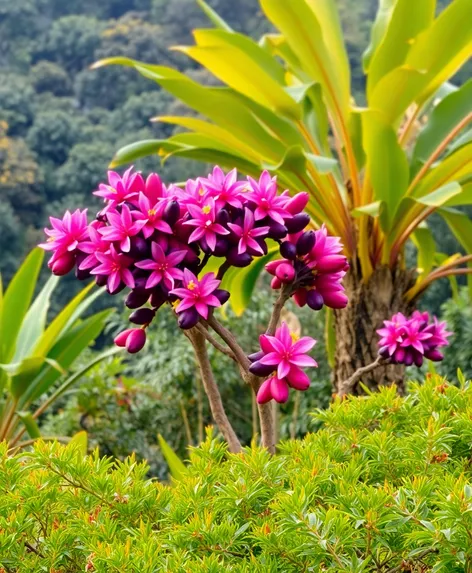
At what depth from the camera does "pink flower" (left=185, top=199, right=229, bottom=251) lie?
44.4 inches

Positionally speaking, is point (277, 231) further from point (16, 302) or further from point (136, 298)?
point (16, 302)

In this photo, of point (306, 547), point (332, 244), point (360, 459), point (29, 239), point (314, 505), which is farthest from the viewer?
point (29, 239)

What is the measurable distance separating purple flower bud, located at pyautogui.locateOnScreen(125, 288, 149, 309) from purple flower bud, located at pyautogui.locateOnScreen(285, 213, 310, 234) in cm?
23

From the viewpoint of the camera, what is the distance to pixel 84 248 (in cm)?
120

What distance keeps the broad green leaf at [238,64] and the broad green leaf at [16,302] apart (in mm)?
993

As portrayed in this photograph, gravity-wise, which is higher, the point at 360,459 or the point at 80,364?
the point at 360,459

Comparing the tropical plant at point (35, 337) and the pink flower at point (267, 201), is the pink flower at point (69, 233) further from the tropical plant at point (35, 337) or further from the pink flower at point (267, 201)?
the tropical plant at point (35, 337)

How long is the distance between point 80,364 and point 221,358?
0.82 m

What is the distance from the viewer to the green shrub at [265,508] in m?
0.77

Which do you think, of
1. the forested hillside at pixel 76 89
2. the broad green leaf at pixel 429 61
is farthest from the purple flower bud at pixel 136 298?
the forested hillside at pixel 76 89

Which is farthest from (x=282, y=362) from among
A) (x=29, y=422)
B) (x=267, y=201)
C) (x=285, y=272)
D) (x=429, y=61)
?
(x=429, y=61)

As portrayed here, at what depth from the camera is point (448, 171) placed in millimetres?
2775

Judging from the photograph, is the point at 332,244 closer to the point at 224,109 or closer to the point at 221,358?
the point at 224,109

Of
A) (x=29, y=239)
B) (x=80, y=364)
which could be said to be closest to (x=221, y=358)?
(x=80, y=364)
